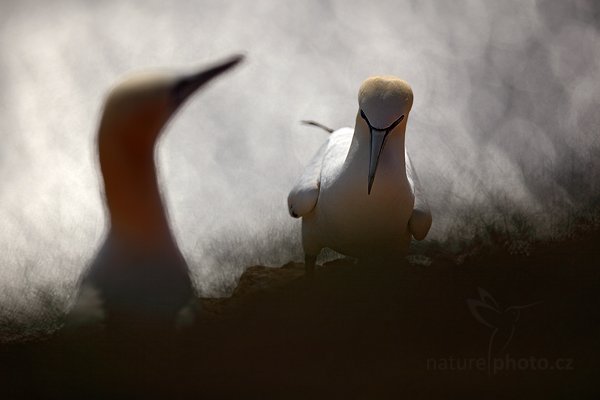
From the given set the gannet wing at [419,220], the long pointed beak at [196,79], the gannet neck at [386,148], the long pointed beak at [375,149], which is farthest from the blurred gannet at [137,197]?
the gannet wing at [419,220]

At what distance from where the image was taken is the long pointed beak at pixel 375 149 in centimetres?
505

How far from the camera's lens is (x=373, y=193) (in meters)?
5.21

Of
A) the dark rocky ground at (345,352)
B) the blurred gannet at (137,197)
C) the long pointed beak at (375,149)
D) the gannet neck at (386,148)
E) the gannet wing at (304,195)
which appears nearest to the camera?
the dark rocky ground at (345,352)

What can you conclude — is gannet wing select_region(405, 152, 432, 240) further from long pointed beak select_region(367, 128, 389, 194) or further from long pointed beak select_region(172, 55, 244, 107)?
long pointed beak select_region(172, 55, 244, 107)

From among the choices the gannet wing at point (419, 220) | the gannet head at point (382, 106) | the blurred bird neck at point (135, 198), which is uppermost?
the gannet head at point (382, 106)

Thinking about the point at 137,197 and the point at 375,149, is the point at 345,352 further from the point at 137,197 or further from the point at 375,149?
the point at 375,149

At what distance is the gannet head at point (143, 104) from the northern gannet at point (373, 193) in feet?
5.08

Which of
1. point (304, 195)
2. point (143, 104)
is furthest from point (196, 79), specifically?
point (304, 195)

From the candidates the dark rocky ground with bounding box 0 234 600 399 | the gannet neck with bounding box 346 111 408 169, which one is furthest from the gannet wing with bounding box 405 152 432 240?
the dark rocky ground with bounding box 0 234 600 399

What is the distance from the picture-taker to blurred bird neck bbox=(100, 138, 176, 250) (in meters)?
3.60

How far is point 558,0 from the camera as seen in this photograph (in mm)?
8820

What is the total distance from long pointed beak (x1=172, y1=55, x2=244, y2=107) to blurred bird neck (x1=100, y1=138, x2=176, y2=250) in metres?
0.17

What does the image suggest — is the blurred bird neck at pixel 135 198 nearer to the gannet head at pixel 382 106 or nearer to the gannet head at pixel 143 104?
the gannet head at pixel 143 104

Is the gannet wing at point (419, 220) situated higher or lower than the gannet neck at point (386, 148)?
lower
